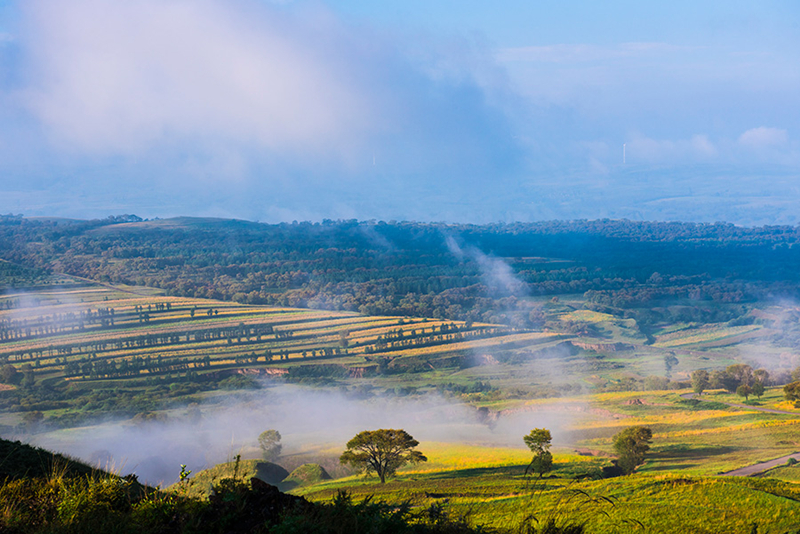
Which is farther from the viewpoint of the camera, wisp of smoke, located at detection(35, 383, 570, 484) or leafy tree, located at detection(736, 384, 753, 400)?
leafy tree, located at detection(736, 384, 753, 400)

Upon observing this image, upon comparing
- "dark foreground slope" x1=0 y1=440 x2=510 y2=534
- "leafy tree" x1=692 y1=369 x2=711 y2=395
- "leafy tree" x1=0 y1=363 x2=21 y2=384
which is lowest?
"leafy tree" x1=692 y1=369 x2=711 y2=395

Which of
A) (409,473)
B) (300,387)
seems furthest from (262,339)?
(409,473)

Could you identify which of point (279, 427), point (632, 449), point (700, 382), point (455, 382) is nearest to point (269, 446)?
point (279, 427)

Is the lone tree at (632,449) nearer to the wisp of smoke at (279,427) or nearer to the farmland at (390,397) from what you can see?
the farmland at (390,397)

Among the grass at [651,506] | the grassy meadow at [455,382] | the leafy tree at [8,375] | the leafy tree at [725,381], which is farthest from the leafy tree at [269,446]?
the leafy tree at [725,381]

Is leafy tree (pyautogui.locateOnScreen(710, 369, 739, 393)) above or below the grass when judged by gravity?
below

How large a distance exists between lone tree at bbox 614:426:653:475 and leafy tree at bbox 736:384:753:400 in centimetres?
5394

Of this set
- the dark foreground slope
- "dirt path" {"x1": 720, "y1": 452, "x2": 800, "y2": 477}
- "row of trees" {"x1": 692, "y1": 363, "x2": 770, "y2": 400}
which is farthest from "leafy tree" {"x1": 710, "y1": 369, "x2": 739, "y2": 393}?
the dark foreground slope

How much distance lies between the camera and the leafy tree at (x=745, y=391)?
99.1 metres

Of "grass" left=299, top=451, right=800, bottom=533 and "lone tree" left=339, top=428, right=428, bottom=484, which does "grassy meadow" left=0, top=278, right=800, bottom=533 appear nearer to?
"grass" left=299, top=451, right=800, bottom=533

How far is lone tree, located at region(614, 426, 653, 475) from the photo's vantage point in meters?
55.5

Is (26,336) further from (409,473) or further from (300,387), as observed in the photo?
(409,473)

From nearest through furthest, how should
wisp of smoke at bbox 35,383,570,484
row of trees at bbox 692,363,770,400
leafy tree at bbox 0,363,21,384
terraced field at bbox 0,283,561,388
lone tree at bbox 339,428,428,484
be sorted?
lone tree at bbox 339,428,428,484 < wisp of smoke at bbox 35,383,570,484 < row of trees at bbox 692,363,770,400 < leafy tree at bbox 0,363,21,384 < terraced field at bbox 0,283,561,388

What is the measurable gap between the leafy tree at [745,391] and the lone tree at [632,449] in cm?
5394
